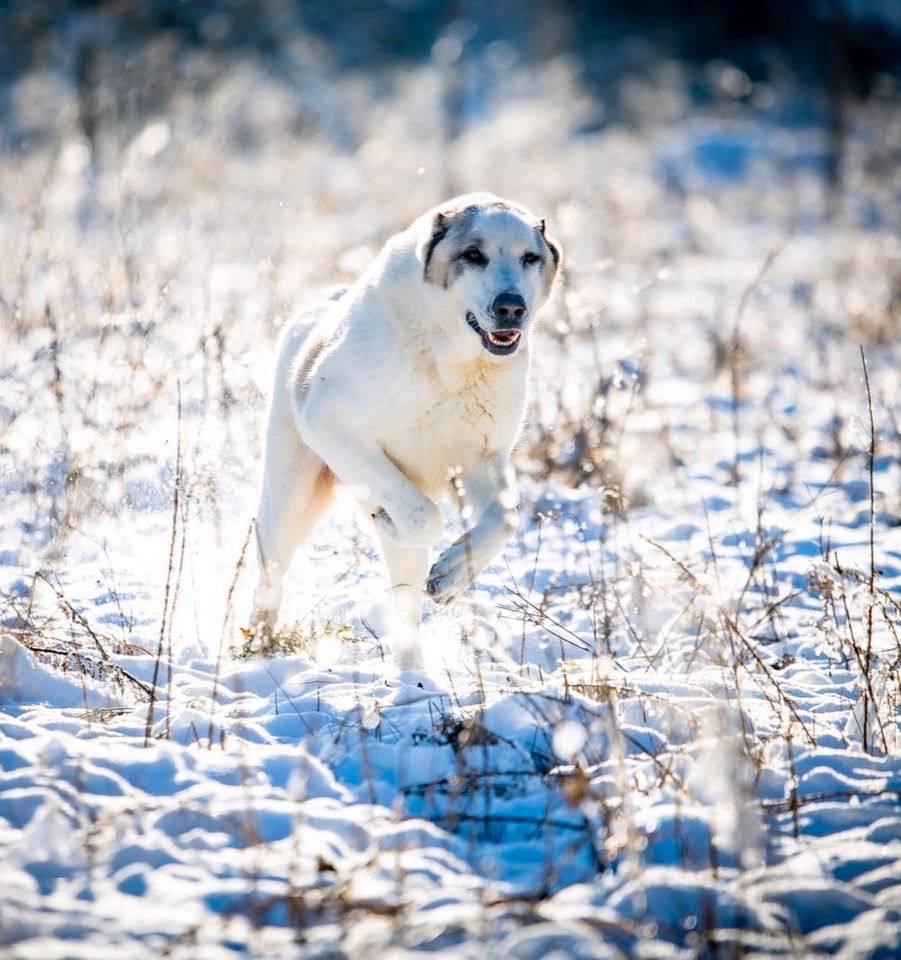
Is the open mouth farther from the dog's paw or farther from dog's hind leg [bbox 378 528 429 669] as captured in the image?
dog's hind leg [bbox 378 528 429 669]

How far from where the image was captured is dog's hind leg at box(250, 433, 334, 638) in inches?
189

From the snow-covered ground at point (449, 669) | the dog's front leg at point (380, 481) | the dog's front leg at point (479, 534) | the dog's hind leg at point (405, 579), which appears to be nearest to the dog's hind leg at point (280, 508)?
the snow-covered ground at point (449, 669)

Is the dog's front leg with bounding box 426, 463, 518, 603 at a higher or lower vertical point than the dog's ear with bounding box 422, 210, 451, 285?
lower

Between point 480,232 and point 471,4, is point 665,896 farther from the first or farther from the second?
point 471,4

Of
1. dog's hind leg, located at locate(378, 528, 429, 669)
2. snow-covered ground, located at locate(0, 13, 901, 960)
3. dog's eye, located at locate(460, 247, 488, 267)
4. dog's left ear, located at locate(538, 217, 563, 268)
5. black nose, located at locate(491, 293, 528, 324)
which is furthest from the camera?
dog's hind leg, located at locate(378, 528, 429, 669)

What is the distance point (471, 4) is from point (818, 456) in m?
55.5

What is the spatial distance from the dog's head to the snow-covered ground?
996 mm

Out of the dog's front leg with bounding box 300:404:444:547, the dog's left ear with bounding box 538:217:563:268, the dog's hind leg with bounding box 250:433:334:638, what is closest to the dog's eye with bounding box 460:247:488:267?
the dog's left ear with bounding box 538:217:563:268

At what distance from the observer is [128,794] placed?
2832 millimetres

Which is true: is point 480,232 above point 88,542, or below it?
above

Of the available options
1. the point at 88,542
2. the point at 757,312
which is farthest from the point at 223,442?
the point at 757,312

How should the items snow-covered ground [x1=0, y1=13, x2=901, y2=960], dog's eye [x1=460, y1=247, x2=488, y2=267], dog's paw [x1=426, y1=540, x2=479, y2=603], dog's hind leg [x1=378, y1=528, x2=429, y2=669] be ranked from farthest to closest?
dog's hind leg [x1=378, y1=528, x2=429, y2=669] → dog's eye [x1=460, y1=247, x2=488, y2=267] → dog's paw [x1=426, y1=540, x2=479, y2=603] → snow-covered ground [x1=0, y1=13, x2=901, y2=960]

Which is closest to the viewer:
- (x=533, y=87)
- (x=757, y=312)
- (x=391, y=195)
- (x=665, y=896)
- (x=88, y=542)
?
(x=665, y=896)

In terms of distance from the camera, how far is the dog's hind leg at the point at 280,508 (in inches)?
189
